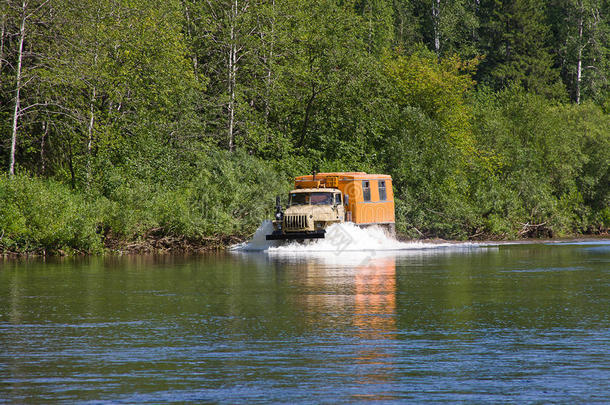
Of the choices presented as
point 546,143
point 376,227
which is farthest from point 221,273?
point 546,143

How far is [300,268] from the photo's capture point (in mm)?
26531

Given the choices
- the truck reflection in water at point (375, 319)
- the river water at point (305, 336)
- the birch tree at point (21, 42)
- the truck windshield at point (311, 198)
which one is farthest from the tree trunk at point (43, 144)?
the truck reflection in water at point (375, 319)

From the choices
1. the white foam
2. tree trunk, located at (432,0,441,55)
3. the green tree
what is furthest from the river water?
the green tree

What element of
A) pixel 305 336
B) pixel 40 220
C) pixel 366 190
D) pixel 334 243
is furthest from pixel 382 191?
pixel 305 336

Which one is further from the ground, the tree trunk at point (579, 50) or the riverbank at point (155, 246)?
the tree trunk at point (579, 50)

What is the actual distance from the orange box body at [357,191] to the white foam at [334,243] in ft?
1.91

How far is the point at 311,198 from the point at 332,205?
103cm

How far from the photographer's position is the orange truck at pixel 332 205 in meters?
36.3

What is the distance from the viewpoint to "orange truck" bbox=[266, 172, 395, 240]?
36.3 m

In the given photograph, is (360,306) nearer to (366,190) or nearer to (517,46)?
(366,190)

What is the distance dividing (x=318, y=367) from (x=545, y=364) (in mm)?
2764

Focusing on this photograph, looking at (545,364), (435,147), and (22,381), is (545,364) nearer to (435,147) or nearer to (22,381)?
(22,381)

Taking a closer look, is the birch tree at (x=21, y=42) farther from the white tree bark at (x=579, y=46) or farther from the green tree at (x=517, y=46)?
the white tree bark at (x=579, y=46)

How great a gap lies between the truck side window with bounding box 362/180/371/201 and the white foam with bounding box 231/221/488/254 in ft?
4.64
